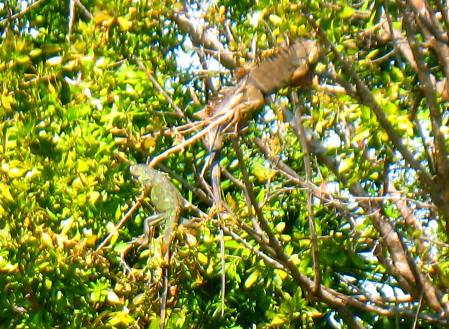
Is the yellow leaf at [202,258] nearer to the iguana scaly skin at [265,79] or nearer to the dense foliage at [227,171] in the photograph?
the dense foliage at [227,171]

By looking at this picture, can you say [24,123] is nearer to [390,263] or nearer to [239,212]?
[239,212]

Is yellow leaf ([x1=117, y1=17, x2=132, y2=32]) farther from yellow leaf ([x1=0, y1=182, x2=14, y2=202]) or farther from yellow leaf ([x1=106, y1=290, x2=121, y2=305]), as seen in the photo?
yellow leaf ([x1=106, y1=290, x2=121, y2=305])

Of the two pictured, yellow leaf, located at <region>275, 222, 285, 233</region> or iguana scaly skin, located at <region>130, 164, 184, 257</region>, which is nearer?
iguana scaly skin, located at <region>130, 164, 184, 257</region>

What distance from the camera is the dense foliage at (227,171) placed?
5.26m

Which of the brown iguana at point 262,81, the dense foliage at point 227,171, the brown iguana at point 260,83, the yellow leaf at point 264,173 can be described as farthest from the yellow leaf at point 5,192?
the yellow leaf at point 264,173

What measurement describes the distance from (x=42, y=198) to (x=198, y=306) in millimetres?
1081

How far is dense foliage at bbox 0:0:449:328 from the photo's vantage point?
17.3 ft

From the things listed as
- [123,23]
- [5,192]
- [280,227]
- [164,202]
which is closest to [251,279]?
[280,227]

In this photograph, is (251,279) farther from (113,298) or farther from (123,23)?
(123,23)

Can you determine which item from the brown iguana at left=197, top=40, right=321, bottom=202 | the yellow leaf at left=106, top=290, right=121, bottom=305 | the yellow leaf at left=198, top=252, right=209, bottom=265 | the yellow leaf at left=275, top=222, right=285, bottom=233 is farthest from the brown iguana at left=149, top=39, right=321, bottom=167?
the yellow leaf at left=275, top=222, right=285, bottom=233

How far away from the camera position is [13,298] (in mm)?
6105

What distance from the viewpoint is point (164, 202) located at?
543 centimetres

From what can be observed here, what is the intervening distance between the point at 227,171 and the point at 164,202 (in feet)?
3.20

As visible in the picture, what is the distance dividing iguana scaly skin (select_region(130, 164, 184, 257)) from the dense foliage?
0.07 m
